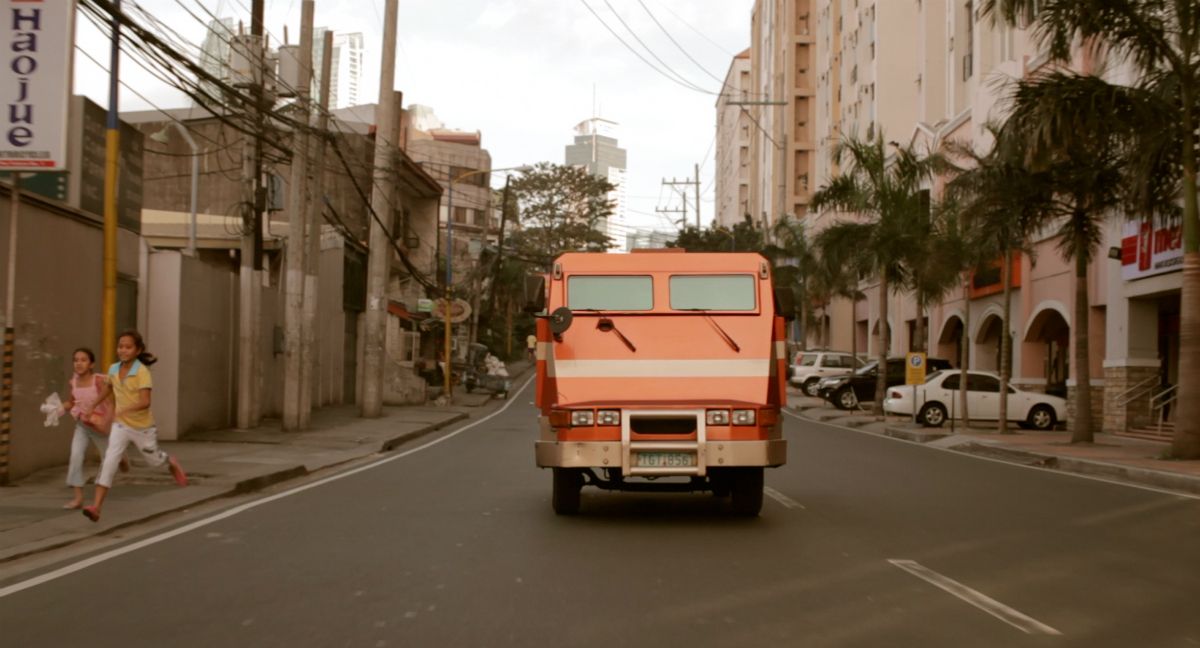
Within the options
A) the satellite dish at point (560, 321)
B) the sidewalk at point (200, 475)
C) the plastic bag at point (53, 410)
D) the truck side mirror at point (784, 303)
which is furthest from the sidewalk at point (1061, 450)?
the plastic bag at point (53, 410)

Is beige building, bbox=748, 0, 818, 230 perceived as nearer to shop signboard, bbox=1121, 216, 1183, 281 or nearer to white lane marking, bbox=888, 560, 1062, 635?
shop signboard, bbox=1121, 216, 1183, 281

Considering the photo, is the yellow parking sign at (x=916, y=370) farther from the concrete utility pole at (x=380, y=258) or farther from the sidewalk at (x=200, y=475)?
the concrete utility pole at (x=380, y=258)

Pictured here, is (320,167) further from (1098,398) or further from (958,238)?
(1098,398)

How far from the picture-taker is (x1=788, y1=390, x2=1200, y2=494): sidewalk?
57.2 ft

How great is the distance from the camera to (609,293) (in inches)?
476

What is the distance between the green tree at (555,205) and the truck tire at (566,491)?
6244 cm

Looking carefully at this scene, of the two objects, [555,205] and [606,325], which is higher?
[555,205]

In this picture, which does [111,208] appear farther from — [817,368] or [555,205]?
[555,205]

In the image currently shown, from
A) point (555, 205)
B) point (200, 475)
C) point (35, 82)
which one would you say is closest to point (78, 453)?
point (200, 475)

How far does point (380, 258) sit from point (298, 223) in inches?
250

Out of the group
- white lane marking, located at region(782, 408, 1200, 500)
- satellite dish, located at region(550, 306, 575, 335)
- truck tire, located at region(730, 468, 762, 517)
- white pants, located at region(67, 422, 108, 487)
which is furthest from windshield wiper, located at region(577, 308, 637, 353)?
white lane marking, located at region(782, 408, 1200, 500)

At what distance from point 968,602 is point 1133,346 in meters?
24.0

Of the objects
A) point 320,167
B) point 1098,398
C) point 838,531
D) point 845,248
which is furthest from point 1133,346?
point 838,531

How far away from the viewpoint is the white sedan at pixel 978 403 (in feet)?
107
